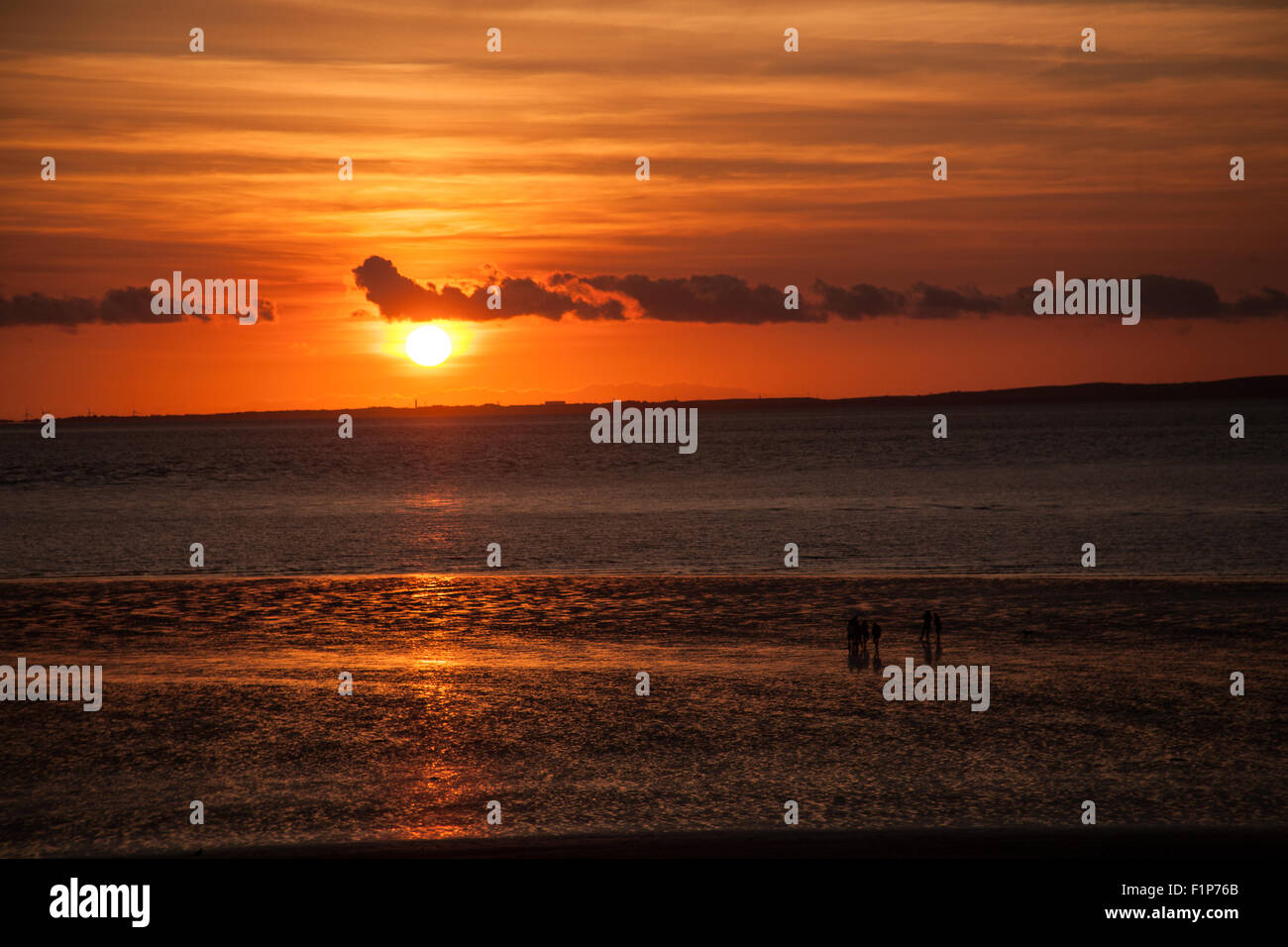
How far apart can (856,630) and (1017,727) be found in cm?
498

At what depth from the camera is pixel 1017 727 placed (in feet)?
44.4

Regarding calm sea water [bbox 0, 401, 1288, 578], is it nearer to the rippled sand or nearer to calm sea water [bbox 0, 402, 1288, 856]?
calm sea water [bbox 0, 402, 1288, 856]

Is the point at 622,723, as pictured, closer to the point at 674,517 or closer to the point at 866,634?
the point at 866,634

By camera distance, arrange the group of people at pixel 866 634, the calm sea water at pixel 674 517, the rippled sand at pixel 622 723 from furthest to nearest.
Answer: the calm sea water at pixel 674 517 → the group of people at pixel 866 634 → the rippled sand at pixel 622 723

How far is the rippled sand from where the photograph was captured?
35.0ft

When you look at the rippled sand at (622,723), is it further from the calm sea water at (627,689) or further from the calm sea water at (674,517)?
the calm sea water at (674,517)

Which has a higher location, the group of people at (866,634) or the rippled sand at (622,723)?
the group of people at (866,634)

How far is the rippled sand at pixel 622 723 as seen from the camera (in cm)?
1066

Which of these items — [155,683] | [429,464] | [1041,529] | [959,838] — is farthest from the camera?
[429,464]

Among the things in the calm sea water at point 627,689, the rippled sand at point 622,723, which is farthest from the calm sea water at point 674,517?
the rippled sand at point 622,723
